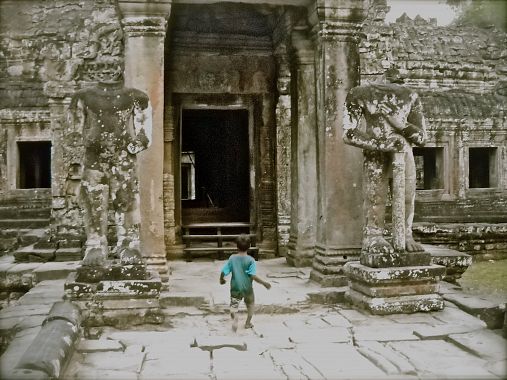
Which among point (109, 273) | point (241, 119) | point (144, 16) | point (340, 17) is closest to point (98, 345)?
point (109, 273)

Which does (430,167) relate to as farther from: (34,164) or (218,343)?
(218,343)

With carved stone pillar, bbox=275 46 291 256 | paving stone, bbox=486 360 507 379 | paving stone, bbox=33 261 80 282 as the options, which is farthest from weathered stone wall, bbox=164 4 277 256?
paving stone, bbox=486 360 507 379

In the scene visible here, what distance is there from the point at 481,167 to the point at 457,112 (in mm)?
2178

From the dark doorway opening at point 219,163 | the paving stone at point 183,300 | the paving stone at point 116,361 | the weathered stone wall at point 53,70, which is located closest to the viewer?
the paving stone at point 116,361

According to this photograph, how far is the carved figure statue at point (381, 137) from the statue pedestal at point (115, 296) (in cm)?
246

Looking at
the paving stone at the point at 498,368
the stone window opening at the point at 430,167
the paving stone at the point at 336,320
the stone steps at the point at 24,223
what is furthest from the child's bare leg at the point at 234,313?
the stone window opening at the point at 430,167

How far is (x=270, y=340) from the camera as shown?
5031 millimetres

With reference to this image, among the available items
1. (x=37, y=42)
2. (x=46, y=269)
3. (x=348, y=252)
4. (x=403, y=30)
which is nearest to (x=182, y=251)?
(x=46, y=269)

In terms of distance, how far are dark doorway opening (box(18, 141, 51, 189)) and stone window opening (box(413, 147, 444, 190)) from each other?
8.87 m

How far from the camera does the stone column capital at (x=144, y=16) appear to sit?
6.66 metres

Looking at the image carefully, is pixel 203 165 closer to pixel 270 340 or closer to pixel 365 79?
pixel 365 79

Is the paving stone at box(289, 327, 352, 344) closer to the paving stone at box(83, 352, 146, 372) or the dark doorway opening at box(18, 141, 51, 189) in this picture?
the paving stone at box(83, 352, 146, 372)

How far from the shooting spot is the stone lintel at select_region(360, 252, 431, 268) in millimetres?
5871

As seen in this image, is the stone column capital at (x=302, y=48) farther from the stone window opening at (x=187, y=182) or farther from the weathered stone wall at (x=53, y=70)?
the stone window opening at (x=187, y=182)
